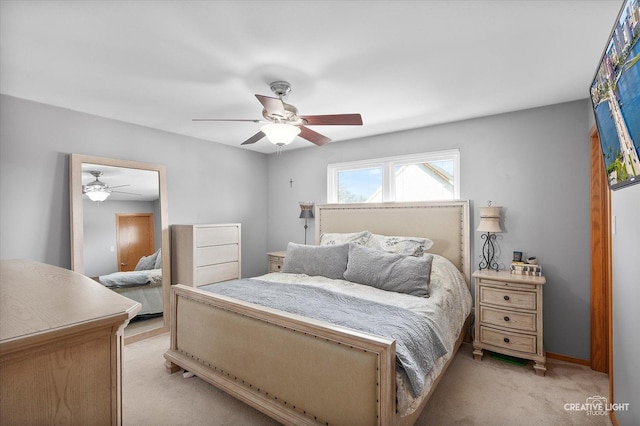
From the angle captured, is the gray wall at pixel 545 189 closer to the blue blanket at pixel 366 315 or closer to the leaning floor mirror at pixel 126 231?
the blue blanket at pixel 366 315

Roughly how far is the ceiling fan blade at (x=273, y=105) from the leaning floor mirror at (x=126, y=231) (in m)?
2.20

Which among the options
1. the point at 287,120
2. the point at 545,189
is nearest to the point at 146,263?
the point at 287,120

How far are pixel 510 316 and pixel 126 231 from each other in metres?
Answer: 4.02

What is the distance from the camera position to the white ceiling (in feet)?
5.41

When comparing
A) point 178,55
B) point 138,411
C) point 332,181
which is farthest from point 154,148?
point 138,411

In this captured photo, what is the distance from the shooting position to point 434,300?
2.45 m

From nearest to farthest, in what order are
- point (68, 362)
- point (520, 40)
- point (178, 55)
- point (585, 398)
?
point (68, 362)
point (520, 40)
point (178, 55)
point (585, 398)

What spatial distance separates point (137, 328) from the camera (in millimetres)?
3465

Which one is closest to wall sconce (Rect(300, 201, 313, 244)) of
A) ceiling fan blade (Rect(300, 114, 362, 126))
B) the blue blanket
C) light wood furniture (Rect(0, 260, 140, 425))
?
the blue blanket

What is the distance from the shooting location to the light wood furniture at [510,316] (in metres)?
2.65

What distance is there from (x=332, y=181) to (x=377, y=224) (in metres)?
1.04

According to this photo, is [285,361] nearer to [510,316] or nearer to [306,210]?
[510,316]

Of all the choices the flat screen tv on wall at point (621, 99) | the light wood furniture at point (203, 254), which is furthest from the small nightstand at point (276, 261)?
the flat screen tv on wall at point (621, 99)

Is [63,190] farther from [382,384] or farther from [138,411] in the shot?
[382,384]
